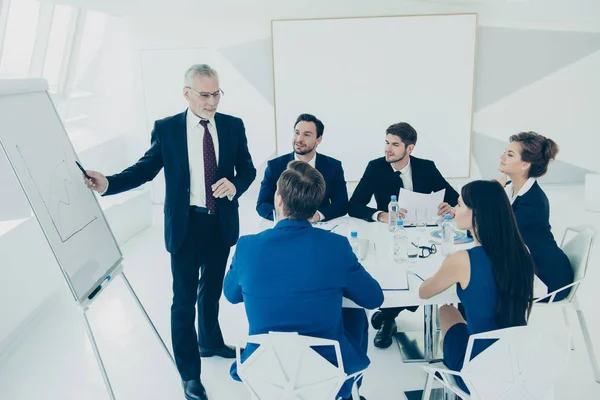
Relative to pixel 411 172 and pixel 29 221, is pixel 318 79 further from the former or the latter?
pixel 29 221

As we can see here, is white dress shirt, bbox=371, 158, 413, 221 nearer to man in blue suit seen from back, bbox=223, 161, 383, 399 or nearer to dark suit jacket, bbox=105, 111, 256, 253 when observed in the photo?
dark suit jacket, bbox=105, 111, 256, 253

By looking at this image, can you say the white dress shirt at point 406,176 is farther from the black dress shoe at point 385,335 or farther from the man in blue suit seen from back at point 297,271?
the man in blue suit seen from back at point 297,271

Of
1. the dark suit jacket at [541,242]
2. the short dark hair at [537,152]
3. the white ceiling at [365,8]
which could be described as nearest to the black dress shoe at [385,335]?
the dark suit jacket at [541,242]

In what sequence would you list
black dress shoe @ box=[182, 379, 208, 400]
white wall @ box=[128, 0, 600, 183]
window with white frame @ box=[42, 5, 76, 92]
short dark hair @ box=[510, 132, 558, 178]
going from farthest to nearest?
white wall @ box=[128, 0, 600, 183], window with white frame @ box=[42, 5, 76, 92], short dark hair @ box=[510, 132, 558, 178], black dress shoe @ box=[182, 379, 208, 400]

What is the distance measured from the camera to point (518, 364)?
1787mm

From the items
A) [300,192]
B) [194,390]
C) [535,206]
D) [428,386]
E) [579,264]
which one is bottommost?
[194,390]

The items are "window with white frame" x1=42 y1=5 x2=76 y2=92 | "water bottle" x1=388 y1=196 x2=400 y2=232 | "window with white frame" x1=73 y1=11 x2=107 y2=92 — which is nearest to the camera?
"water bottle" x1=388 y1=196 x2=400 y2=232

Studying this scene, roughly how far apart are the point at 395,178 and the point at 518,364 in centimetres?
179

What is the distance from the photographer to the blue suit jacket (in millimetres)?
1812

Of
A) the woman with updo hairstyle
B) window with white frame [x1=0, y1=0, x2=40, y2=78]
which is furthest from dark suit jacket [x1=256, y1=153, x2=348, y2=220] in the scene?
window with white frame [x1=0, y1=0, x2=40, y2=78]

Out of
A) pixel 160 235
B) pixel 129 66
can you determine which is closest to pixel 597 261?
pixel 160 235

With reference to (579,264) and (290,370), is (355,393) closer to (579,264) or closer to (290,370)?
(290,370)

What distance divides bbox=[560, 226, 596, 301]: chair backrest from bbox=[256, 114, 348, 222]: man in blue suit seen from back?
1342 millimetres

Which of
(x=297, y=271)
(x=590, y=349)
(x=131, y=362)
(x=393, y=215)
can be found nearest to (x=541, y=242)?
(x=590, y=349)
